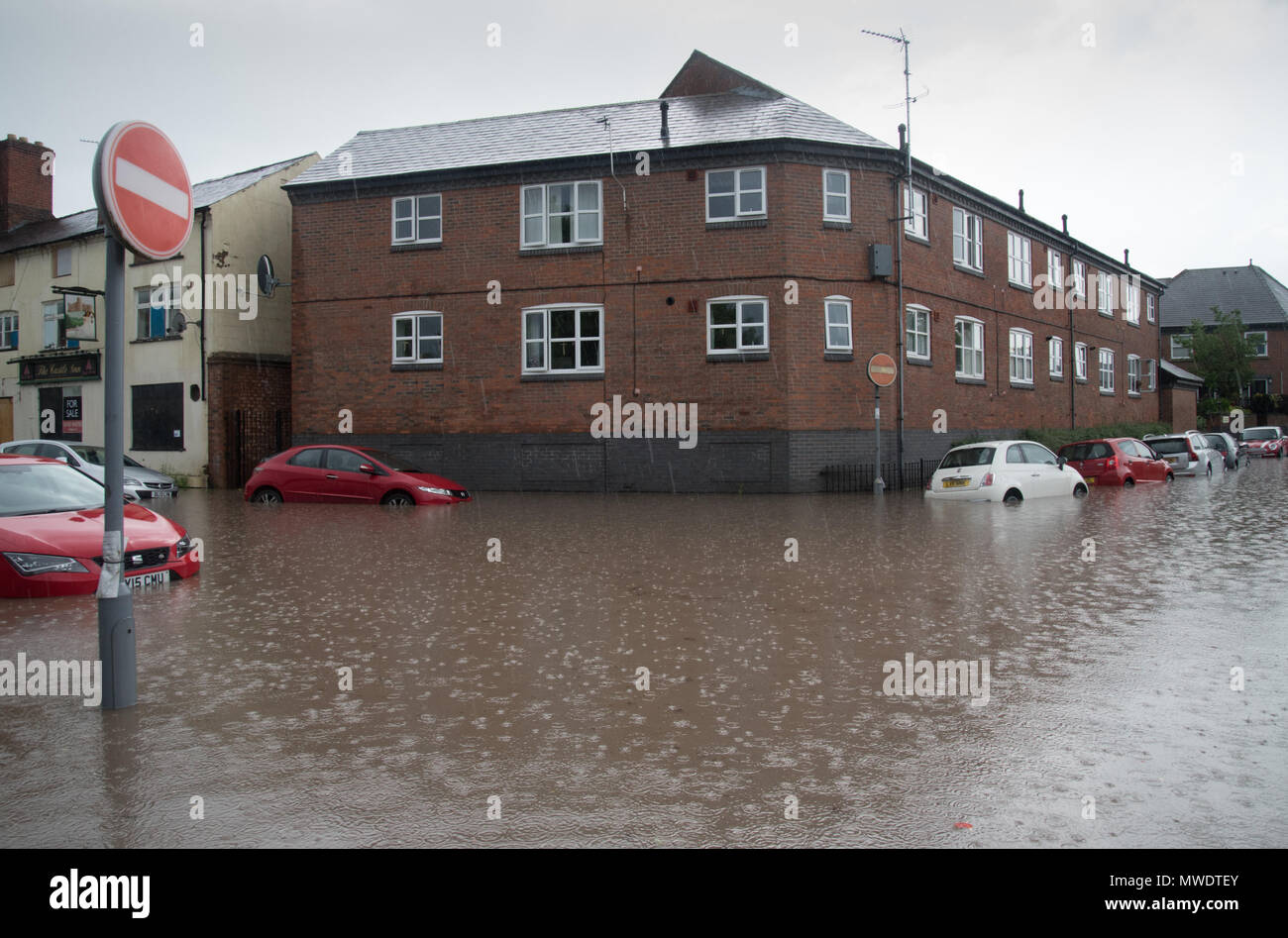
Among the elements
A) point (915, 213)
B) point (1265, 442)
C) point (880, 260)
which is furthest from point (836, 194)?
point (1265, 442)

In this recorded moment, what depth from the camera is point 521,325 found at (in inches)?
1022

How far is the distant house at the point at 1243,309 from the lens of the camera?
2468 inches

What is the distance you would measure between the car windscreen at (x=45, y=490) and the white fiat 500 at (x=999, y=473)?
15786mm

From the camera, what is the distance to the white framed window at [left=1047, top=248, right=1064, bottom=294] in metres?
36.6

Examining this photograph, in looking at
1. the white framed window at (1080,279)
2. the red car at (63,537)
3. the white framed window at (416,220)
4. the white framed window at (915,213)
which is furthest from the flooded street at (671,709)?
the white framed window at (1080,279)

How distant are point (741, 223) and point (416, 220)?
903cm

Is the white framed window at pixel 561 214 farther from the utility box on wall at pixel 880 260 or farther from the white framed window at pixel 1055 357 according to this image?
the white framed window at pixel 1055 357

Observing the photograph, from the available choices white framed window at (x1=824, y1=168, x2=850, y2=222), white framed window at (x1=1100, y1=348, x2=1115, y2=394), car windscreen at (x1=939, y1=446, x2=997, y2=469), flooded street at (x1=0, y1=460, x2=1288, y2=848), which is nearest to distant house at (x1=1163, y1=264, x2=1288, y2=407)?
white framed window at (x1=1100, y1=348, x2=1115, y2=394)

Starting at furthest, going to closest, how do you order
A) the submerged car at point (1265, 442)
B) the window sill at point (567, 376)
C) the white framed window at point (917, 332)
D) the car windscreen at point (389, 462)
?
the submerged car at point (1265, 442) → the white framed window at point (917, 332) → the window sill at point (567, 376) → the car windscreen at point (389, 462)

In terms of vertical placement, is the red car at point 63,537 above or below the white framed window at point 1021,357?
below

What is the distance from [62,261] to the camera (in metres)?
33.5
